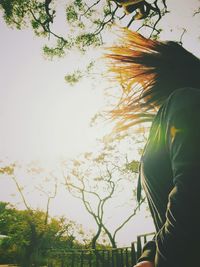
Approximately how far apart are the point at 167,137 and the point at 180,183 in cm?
26

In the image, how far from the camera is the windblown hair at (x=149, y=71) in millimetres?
1531

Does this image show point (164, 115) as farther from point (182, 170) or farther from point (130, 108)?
point (130, 108)

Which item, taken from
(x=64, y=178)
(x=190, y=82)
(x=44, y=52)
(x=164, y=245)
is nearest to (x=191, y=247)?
(x=164, y=245)

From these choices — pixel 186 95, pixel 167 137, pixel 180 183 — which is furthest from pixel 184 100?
pixel 180 183

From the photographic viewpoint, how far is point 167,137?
3.76ft

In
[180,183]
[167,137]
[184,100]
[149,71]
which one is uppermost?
[149,71]

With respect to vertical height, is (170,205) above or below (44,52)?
below

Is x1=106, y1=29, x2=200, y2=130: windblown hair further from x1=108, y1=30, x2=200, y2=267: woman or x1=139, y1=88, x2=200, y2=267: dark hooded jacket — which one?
x1=139, y1=88, x2=200, y2=267: dark hooded jacket

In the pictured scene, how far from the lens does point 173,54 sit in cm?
158

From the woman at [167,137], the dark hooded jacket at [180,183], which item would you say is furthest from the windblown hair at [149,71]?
the dark hooded jacket at [180,183]

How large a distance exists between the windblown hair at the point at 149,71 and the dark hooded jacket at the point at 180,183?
1.26ft

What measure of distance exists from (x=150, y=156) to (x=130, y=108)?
584 mm

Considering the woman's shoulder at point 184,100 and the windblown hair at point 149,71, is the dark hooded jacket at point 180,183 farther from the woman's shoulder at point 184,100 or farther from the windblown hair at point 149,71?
the windblown hair at point 149,71

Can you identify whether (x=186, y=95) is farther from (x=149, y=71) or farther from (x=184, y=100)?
(x=149, y=71)
